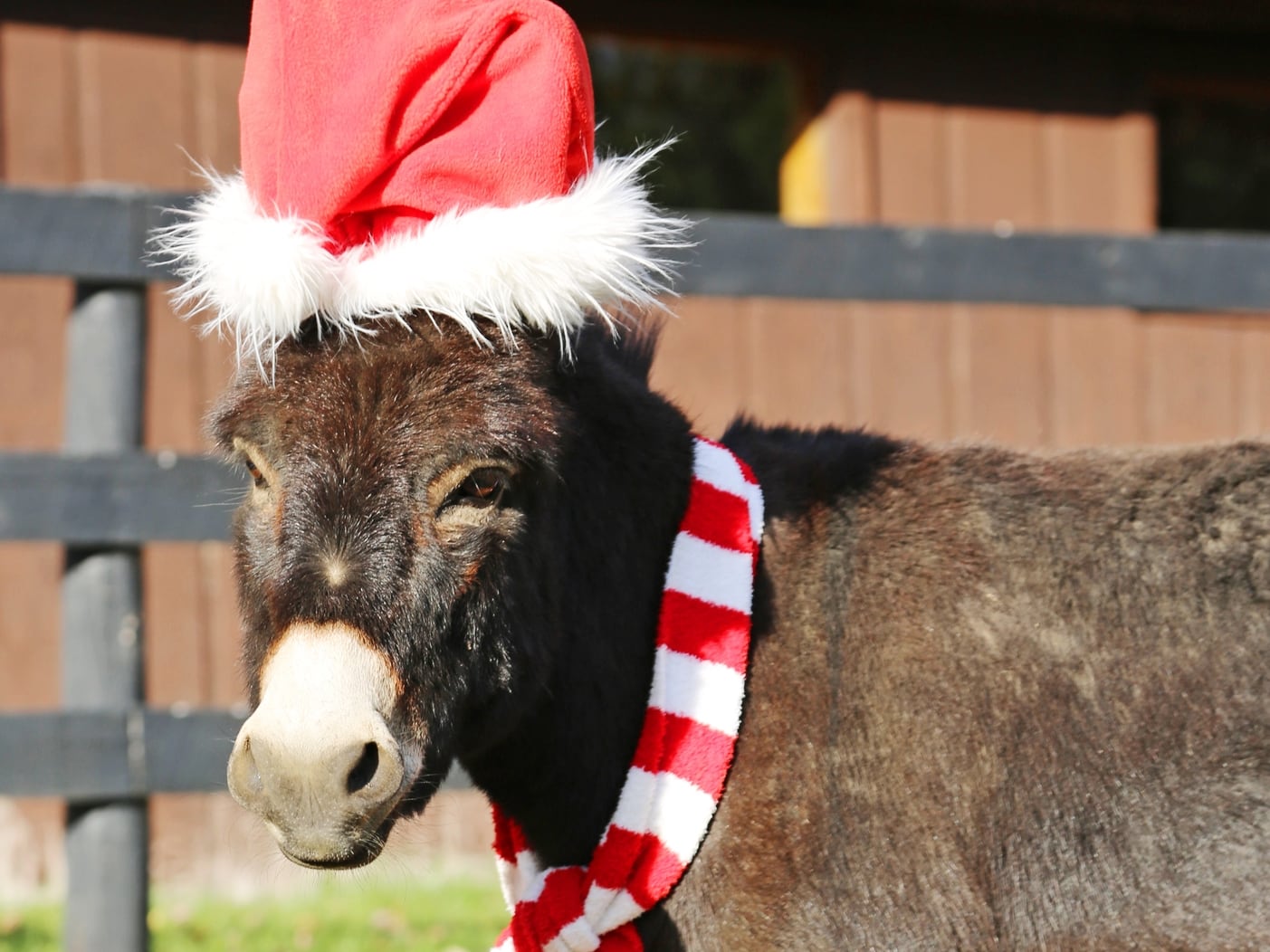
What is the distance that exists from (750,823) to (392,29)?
1.32 meters

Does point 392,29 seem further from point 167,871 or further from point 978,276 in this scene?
point 167,871

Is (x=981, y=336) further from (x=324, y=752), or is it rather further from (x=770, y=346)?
(x=324, y=752)

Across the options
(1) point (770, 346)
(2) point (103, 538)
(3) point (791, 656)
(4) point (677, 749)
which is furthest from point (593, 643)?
(1) point (770, 346)

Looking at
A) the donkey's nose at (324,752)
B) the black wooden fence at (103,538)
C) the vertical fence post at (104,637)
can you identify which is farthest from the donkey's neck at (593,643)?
the vertical fence post at (104,637)

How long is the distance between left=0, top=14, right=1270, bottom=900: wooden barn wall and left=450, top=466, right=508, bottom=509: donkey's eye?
2.97m

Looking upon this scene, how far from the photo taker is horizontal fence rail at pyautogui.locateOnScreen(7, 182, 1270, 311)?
3545 mm

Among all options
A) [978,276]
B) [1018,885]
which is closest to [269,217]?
[1018,885]

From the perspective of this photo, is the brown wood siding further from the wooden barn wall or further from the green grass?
the green grass

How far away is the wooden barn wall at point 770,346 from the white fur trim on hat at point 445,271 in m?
2.91

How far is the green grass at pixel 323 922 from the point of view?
3.85 m

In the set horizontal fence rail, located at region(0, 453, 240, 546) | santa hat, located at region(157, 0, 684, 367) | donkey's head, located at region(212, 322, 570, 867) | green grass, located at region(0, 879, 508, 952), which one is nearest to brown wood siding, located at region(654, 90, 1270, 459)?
green grass, located at region(0, 879, 508, 952)

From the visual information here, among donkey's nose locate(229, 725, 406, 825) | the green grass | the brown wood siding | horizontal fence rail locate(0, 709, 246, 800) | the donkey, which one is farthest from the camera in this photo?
the brown wood siding

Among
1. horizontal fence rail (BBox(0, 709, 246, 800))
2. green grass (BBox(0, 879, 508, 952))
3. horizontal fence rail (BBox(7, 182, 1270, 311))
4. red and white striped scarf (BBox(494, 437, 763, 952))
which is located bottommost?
green grass (BBox(0, 879, 508, 952))

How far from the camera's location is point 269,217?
2002mm
